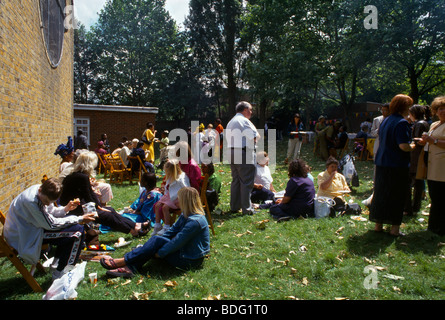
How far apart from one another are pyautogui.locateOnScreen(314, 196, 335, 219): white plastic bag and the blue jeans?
2.86 meters

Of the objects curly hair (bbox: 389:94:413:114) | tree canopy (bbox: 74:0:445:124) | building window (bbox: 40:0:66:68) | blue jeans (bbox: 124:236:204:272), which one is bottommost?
blue jeans (bbox: 124:236:204:272)

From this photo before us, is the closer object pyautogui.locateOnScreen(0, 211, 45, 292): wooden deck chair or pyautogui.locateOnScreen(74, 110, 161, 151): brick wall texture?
pyautogui.locateOnScreen(0, 211, 45, 292): wooden deck chair

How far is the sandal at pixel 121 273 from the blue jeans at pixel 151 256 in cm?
7

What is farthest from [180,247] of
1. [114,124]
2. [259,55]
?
[259,55]

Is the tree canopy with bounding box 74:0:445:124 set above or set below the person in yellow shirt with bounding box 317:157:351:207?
above

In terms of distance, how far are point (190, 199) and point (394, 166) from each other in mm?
2915

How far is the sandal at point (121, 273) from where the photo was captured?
3877 mm

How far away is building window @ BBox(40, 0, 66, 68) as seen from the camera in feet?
24.5

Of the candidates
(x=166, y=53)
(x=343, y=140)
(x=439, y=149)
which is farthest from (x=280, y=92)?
(x=439, y=149)

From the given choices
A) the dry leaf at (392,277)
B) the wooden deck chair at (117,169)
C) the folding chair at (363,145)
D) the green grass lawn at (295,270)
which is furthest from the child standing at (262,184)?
the folding chair at (363,145)

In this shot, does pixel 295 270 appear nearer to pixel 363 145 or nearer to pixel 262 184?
pixel 262 184

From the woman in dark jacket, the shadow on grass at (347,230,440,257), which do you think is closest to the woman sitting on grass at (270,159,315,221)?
the shadow on grass at (347,230,440,257)

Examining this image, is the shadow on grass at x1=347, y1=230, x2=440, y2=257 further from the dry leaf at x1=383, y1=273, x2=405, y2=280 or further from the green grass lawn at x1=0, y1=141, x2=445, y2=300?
the dry leaf at x1=383, y1=273, x2=405, y2=280

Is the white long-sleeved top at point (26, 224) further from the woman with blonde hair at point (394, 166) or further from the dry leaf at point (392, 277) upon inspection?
the woman with blonde hair at point (394, 166)
